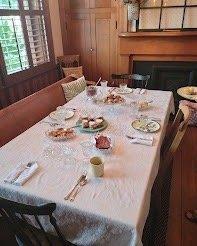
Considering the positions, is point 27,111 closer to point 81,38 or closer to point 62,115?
point 62,115

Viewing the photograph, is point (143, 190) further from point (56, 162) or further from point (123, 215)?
point (56, 162)

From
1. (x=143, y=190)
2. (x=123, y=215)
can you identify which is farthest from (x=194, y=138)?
(x=123, y=215)

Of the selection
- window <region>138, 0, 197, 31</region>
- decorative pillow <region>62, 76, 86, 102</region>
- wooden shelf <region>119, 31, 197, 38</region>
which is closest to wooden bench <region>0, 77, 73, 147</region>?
decorative pillow <region>62, 76, 86, 102</region>

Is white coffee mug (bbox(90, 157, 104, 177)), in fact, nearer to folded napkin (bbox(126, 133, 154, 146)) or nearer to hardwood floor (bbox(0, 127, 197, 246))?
folded napkin (bbox(126, 133, 154, 146))

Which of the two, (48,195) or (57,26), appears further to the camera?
(57,26)

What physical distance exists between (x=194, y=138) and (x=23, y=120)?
199 cm

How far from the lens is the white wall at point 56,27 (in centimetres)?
323

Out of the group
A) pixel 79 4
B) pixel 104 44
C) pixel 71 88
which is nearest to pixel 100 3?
pixel 79 4

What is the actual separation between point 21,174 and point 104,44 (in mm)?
3023

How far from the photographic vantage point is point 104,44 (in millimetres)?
3615

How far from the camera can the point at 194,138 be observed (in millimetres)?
2652

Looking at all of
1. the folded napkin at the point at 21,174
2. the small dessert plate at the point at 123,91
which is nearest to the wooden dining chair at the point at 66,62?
the small dessert plate at the point at 123,91

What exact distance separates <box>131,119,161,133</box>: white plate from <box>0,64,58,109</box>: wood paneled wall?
1685 millimetres

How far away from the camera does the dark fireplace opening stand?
10.6ft
